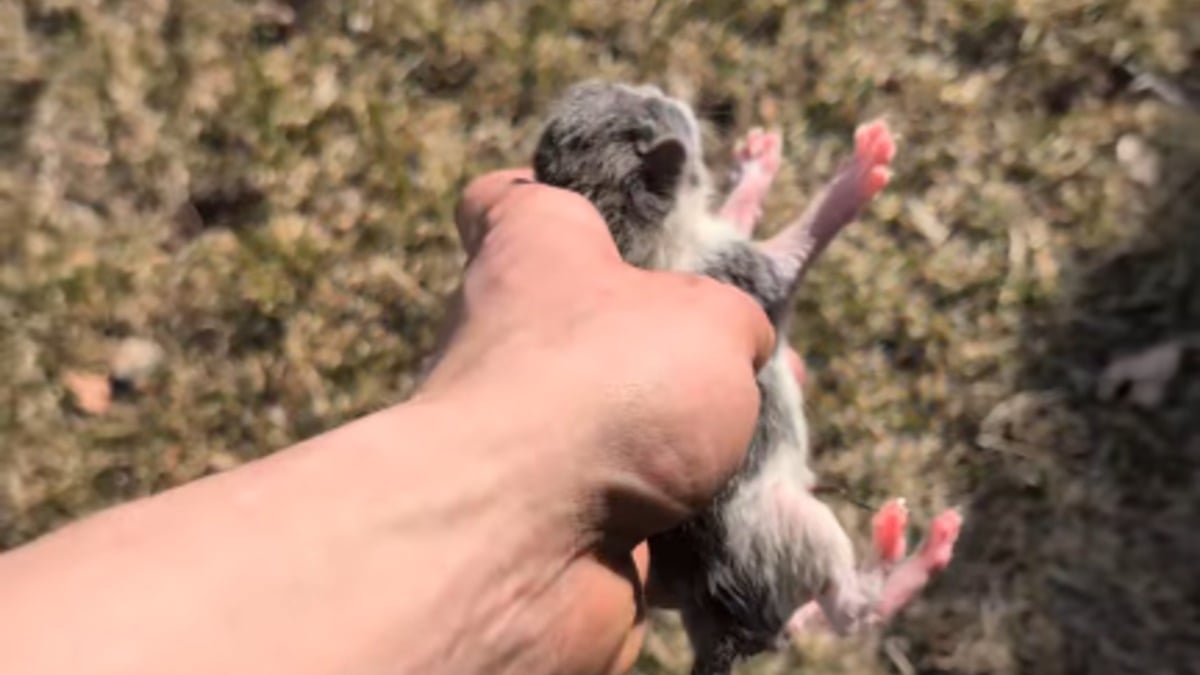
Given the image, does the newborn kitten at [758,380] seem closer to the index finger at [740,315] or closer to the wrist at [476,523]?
the index finger at [740,315]

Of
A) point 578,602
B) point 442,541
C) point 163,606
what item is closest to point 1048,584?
point 578,602

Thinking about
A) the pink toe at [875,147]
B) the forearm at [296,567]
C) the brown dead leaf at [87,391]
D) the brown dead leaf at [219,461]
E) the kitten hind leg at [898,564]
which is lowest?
the brown dead leaf at [219,461]

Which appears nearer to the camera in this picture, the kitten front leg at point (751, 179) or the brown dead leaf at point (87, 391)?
the kitten front leg at point (751, 179)

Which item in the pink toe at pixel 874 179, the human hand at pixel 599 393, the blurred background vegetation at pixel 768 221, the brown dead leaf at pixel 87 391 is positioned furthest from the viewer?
the brown dead leaf at pixel 87 391

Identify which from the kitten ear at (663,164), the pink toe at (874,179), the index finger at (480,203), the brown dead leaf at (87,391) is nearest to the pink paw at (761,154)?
the pink toe at (874,179)

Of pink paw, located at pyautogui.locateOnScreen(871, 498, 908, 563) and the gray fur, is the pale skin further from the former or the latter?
pink paw, located at pyautogui.locateOnScreen(871, 498, 908, 563)

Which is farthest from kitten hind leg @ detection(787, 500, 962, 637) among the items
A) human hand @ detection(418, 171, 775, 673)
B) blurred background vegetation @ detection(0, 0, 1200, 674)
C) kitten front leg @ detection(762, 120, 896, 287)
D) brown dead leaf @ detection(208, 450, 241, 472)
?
brown dead leaf @ detection(208, 450, 241, 472)

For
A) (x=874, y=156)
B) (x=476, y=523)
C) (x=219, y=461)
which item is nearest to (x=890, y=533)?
(x=874, y=156)

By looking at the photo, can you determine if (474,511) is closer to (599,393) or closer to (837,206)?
(599,393)

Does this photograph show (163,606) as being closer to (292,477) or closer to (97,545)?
(97,545)
